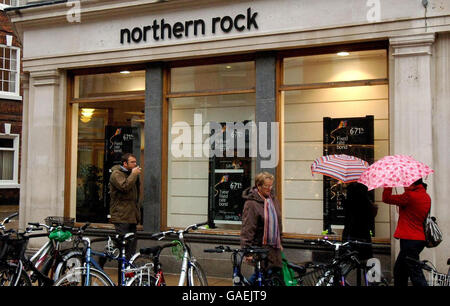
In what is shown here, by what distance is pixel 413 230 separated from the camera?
23.7ft

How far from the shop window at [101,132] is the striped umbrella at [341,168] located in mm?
4268

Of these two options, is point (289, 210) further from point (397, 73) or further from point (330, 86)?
point (397, 73)

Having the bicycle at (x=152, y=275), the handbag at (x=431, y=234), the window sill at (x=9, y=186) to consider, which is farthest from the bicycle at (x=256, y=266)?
the window sill at (x=9, y=186)

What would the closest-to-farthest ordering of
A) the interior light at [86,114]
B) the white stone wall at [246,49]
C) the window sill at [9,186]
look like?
the white stone wall at [246,49], the interior light at [86,114], the window sill at [9,186]

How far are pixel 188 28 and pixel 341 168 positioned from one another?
4.33 meters

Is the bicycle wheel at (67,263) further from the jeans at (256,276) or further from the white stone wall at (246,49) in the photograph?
the white stone wall at (246,49)

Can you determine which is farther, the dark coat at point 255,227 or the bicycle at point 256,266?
the dark coat at point 255,227

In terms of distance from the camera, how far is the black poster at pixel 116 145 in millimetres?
11398

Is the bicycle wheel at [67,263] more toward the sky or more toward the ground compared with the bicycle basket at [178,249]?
more toward the ground

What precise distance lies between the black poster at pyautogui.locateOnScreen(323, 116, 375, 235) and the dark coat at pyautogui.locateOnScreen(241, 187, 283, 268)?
9.40 feet

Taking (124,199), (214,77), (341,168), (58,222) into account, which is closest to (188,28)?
(214,77)

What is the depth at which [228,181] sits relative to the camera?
1052 cm

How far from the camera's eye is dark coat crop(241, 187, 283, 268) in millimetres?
6992
